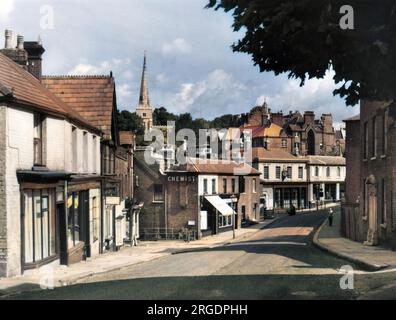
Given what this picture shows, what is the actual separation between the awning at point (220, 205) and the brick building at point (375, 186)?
1537 centimetres

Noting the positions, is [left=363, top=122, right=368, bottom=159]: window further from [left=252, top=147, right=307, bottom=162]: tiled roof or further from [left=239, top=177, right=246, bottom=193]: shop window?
[left=252, top=147, right=307, bottom=162]: tiled roof

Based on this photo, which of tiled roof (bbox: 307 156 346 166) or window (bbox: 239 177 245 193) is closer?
window (bbox: 239 177 245 193)

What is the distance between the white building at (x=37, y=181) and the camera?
1697 cm

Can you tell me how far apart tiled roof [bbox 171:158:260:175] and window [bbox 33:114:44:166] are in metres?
28.4

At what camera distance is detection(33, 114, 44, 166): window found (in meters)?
19.7

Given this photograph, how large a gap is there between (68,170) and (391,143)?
14002mm

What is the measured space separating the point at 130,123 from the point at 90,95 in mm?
69386

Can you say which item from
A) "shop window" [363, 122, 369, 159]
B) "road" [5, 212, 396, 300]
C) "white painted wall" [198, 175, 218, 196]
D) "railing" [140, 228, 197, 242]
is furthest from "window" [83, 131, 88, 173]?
"white painted wall" [198, 175, 218, 196]

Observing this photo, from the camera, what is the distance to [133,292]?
13.0 meters

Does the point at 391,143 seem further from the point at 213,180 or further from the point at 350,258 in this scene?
the point at 213,180

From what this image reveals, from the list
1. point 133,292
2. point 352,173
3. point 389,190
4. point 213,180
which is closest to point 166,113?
point 213,180

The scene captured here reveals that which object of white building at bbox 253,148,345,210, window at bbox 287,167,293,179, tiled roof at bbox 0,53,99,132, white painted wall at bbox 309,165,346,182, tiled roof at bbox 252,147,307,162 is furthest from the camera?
white painted wall at bbox 309,165,346,182
